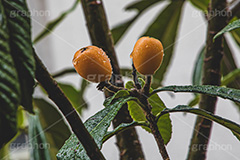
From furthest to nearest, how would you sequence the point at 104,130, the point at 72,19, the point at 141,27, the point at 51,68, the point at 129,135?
1. the point at 51,68
2. the point at 72,19
3. the point at 141,27
4. the point at 129,135
5. the point at 104,130

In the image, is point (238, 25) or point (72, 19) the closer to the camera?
point (238, 25)

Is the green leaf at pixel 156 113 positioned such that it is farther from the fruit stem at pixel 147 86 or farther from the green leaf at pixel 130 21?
the green leaf at pixel 130 21

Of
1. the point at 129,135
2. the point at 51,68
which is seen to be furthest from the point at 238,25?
the point at 51,68

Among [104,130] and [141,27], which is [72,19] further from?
[104,130]

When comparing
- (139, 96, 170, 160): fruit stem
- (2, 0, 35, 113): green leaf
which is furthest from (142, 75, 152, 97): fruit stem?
(2, 0, 35, 113): green leaf

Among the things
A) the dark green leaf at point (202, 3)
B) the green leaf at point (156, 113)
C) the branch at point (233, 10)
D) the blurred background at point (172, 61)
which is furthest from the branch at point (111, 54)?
the blurred background at point (172, 61)

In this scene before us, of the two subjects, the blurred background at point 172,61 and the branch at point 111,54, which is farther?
the blurred background at point 172,61
